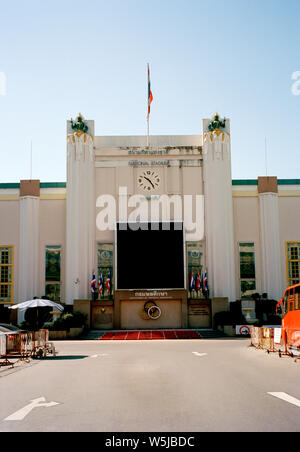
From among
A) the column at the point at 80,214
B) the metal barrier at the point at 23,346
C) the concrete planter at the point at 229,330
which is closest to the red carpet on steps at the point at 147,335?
the concrete planter at the point at 229,330

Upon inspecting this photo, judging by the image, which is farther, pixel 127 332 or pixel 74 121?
pixel 74 121

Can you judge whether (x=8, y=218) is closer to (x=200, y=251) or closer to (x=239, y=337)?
(x=200, y=251)

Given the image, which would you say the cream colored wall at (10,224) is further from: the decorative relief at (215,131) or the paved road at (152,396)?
the paved road at (152,396)

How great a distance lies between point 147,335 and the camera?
39.2 metres

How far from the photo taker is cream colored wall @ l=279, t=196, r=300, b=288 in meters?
45.9

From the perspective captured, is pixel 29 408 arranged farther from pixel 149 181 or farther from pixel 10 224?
pixel 10 224

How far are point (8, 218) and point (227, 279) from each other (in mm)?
19710

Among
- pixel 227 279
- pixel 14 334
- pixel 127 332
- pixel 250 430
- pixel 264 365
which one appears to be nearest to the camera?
pixel 250 430

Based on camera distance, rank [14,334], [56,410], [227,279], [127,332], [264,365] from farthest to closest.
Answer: [227,279] < [127,332] < [14,334] < [264,365] < [56,410]

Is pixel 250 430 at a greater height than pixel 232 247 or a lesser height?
lesser

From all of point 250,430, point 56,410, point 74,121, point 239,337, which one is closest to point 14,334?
point 56,410

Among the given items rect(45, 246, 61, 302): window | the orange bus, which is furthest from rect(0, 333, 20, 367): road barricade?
rect(45, 246, 61, 302): window

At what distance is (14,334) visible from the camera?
75.5 ft

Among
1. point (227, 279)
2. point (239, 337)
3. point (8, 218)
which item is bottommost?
point (239, 337)
